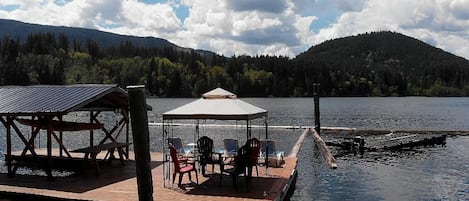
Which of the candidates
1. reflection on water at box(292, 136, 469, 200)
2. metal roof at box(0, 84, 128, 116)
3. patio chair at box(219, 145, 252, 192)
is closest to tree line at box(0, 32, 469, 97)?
reflection on water at box(292, 136, 469, 200)

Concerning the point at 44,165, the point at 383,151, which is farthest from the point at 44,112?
the point at 383,151

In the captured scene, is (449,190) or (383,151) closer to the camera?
(449,190)

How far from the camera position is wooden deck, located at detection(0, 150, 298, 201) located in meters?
12.2

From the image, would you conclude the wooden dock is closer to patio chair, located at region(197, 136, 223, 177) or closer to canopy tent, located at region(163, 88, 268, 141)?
canopy tent, located at region(163, 88, 268, 141)

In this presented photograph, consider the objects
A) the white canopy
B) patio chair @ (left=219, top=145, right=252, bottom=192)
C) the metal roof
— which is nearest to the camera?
patio chair @ (left=219, top=145, right=252, bottom=192)

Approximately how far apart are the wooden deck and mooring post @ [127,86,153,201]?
2.96m

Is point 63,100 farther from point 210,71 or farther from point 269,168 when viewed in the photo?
point 210,71

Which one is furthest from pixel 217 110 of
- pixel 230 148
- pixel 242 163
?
pixel 230 148

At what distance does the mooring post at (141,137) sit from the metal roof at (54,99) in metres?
5.34

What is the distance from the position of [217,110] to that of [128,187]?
314cm

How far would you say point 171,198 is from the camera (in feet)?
39.5

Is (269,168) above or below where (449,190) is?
above

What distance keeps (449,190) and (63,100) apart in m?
13.7

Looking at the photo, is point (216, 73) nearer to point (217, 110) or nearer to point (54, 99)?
point (54, 99)
